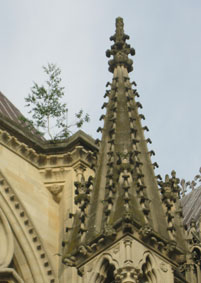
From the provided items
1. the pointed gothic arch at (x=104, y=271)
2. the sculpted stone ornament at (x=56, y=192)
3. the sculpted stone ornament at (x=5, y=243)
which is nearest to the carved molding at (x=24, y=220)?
the sculpted stone ornament at (x=5, y=243)

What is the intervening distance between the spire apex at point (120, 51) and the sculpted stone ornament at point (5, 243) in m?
3.15

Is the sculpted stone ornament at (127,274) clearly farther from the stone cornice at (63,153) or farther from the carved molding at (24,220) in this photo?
→ the stone cornice at (63,153)

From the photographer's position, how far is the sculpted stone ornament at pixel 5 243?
656 inches

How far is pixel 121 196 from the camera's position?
14.9 meters

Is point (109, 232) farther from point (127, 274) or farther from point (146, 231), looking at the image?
point (127, 274)

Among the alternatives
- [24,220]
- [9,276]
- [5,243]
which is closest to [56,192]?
[24,220]

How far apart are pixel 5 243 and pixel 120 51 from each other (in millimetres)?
3840

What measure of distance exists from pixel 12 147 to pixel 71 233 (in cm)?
346

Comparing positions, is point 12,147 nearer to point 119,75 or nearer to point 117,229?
point 119,75

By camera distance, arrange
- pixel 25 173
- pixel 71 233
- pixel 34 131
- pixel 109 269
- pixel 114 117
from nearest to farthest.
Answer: pixel 109 269 < pixel 71 233 < pixel 114 117 < pixel 25 173 < pixel 34 131

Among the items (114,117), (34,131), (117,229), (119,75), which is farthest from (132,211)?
(34,131)

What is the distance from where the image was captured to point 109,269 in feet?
46.9

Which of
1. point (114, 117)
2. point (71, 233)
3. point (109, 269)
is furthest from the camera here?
point (114, 117)

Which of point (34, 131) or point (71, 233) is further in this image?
point (34, 131)
